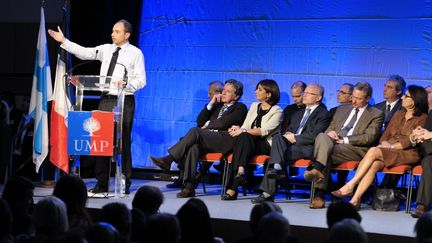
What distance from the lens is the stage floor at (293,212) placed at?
5.18 metres

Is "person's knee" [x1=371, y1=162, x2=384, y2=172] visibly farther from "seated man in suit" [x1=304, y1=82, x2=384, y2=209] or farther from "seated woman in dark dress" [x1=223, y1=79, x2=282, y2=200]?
"seated woman in dark dress" [x1=223, y1=79, x2=282, y2=200]

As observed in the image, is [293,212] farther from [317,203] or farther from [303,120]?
[303,120]

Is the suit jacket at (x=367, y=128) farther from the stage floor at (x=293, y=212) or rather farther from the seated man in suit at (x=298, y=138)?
the stage floor at (x=293, y=212)

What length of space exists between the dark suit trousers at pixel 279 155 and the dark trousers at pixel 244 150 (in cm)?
22

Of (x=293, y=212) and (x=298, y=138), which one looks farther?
(x=298, y=138)

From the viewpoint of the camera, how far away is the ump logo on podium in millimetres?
6129

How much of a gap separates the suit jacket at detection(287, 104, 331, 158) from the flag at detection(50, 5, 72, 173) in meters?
2.06

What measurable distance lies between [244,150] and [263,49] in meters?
1.82

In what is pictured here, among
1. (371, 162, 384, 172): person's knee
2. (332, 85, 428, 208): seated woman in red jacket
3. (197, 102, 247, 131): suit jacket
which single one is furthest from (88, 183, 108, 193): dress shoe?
(371, 162, 384, 172): person's knee

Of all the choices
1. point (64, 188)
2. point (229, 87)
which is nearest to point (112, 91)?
point (229, 87)

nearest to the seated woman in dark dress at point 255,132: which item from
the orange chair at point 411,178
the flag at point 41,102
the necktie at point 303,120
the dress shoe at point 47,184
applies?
the necktie at point 303,120

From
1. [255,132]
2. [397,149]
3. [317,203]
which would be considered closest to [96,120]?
[255,132]

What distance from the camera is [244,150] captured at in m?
6.77

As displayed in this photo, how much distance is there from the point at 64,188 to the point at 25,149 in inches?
185
